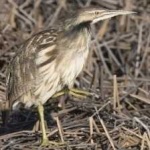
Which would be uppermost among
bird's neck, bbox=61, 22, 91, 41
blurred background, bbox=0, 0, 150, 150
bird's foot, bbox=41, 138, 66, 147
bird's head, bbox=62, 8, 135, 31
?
bird's head, bbox=62, 8, 135, 31

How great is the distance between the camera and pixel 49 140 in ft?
13.2

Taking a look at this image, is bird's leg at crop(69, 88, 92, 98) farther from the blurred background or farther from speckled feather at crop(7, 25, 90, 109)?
speckled feather at crop(7, 25, 90, 109)

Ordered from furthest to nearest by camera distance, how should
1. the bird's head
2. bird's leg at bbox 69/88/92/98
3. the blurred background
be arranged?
bird's leg at bbox 69/88/92/98, the blurred background, the bird's head

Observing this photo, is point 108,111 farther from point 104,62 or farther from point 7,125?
point 104,62

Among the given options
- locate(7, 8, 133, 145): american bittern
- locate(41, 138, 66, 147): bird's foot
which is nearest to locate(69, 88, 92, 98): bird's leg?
locate(7, 8, 133, 145): american bittern

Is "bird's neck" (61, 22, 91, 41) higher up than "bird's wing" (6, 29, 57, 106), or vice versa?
"bird's neck" (61, 22, 91, 41)

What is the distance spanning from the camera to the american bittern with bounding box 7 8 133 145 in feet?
12.7

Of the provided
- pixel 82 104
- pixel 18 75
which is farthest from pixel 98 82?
pixel 18 75

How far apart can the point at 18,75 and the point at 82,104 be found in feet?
1.52

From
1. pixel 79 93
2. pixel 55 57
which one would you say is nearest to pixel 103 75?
pixel 79 93

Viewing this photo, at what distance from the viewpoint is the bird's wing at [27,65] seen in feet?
13.1

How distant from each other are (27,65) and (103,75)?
1.32 metres

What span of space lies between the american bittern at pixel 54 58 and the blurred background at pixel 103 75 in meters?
0.25

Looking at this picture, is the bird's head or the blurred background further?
the blurred background
